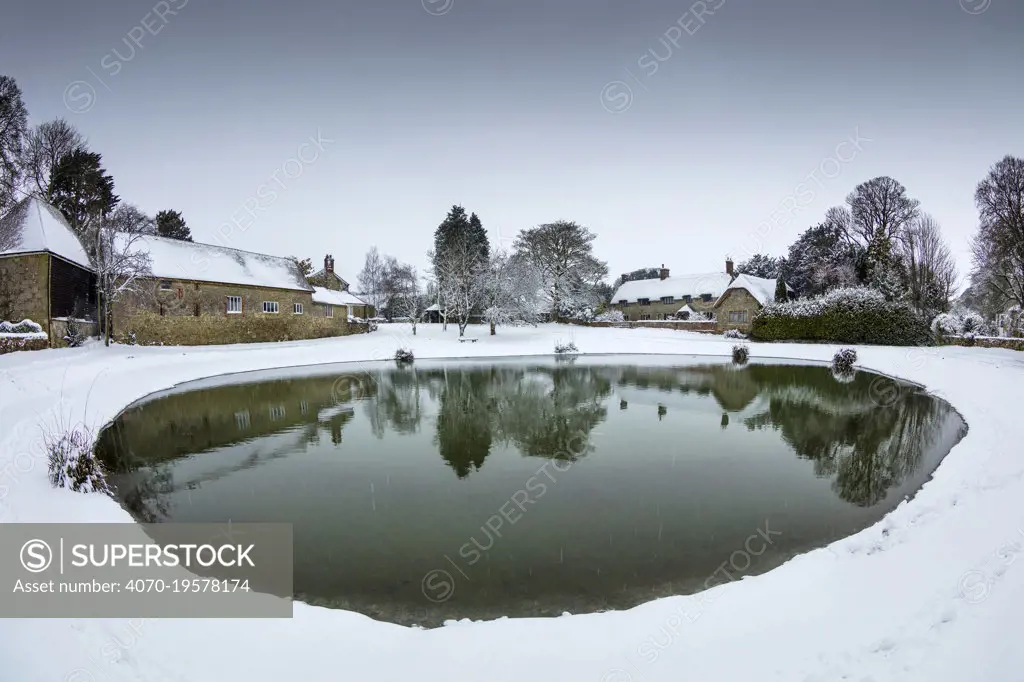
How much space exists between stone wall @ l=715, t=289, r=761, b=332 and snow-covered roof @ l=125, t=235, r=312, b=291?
40.3m

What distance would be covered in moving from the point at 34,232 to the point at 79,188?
19.6 metres

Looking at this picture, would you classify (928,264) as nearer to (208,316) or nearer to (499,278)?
(499,278)

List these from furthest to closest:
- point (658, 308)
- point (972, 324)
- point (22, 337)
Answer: point (658, 308) < point (972, 324) < point (22, 337)

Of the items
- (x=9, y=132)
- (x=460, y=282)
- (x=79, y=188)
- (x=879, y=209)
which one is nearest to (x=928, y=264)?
(x=879, y=209)

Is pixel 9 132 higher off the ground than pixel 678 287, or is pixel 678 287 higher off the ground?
pixel 9 132

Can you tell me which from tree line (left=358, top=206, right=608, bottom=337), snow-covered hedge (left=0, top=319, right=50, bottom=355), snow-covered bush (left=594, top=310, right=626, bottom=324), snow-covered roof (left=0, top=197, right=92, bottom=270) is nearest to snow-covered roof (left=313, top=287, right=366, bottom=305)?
tree line (left=358, top=206, right=608, bottom=337)

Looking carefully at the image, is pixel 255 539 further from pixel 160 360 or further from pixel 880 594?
pixel 160 360

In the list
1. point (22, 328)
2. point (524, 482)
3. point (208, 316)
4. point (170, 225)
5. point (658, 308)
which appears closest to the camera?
point (524, 482)

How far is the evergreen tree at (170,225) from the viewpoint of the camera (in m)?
52.3

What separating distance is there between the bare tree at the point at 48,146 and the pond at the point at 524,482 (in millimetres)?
30776

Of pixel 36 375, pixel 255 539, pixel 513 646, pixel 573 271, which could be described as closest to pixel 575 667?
pixel 513 646

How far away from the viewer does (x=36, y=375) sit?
611 inches

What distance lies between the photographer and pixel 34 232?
23.8m

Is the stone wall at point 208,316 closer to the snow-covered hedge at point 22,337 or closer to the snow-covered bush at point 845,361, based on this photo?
the snow-covered hedge at point 22,337
